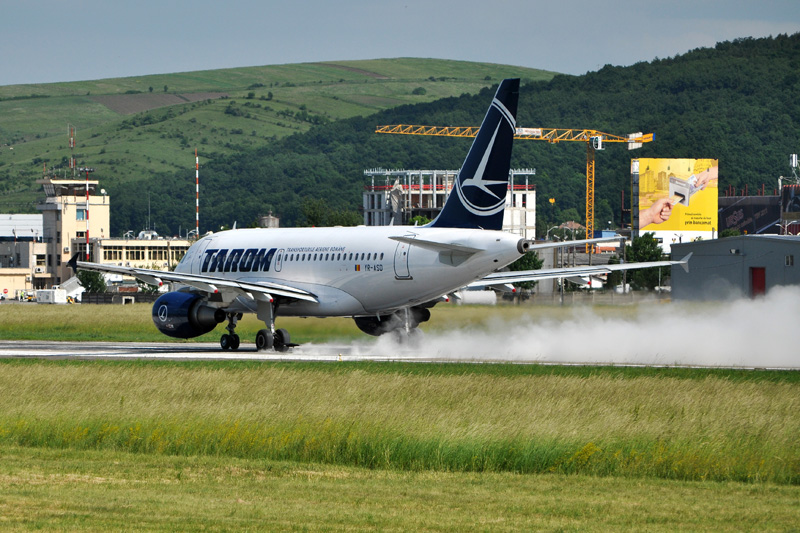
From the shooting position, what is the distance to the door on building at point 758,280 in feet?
206

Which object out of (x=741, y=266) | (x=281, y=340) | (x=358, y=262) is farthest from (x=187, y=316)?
(x=741, y=266)

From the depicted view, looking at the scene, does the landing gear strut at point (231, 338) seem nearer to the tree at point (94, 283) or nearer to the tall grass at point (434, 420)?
the tall grass at point (434, 420)

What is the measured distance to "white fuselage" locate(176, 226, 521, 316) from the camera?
128 ft

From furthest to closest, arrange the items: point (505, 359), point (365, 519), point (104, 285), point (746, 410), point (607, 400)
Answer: point (104, 285)
point (505, 359)
point (607, 400)
point (746, 410)
point (365, 519)

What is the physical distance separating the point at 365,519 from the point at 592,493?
387 cm

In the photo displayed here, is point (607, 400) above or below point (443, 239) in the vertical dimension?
below

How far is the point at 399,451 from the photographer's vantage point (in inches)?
768

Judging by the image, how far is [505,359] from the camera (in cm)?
3875

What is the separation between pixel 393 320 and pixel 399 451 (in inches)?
1005

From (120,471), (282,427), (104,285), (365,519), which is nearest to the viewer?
(365,519)

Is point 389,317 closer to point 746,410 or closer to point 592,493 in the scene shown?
point 746,410

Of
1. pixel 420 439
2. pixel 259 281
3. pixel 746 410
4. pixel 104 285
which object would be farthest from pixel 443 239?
pixel 104 285

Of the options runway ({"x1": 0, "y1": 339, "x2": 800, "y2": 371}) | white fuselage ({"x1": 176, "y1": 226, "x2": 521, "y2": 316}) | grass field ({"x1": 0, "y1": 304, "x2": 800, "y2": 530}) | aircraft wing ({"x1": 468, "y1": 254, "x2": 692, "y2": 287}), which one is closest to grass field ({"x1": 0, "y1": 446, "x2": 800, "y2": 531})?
grass field ({"x1": 0, "y1": 304, "x2": 800, "y2": 530})

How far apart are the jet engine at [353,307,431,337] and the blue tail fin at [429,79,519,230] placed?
598 centimetres
